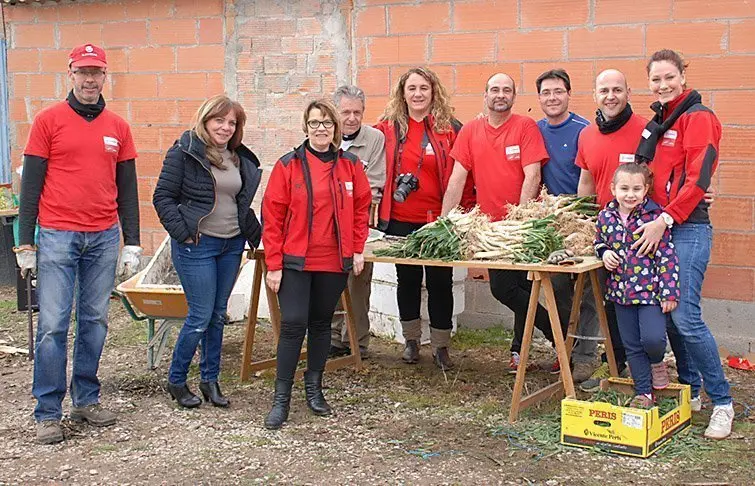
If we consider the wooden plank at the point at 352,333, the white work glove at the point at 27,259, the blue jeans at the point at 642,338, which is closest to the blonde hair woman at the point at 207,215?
the white work glove at the point at 27,259

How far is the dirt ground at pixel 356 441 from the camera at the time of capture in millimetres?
4938

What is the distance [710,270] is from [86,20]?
644 cm

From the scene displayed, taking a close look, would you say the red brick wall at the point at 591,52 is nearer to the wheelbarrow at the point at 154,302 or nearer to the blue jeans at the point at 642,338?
the blue jeans at the point at 642,338

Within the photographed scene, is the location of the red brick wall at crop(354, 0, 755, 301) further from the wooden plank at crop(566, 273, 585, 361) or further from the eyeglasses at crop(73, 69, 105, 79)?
the eyeglasses at crop(73, 69, 105, 79)

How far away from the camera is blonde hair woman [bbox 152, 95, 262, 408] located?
5793mm

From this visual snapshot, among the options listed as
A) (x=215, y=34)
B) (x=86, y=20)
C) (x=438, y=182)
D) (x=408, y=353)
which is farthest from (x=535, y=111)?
(x=86, y=20)

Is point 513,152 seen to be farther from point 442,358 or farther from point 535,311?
point 442,358

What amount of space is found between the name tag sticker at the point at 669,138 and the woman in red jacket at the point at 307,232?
6.01ft

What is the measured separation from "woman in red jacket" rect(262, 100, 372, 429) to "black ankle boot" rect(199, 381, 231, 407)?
1.65 feet

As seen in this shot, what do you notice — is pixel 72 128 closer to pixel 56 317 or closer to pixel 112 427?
pixel 56 317

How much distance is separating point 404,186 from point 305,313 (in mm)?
1371

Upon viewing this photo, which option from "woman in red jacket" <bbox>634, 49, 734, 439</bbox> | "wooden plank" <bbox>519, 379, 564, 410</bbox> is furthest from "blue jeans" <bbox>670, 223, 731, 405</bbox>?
"wooden plank" <bbox>519, 379, 564, 410</bbox>

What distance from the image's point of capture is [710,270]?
726cm

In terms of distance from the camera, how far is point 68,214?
5.38 meters
